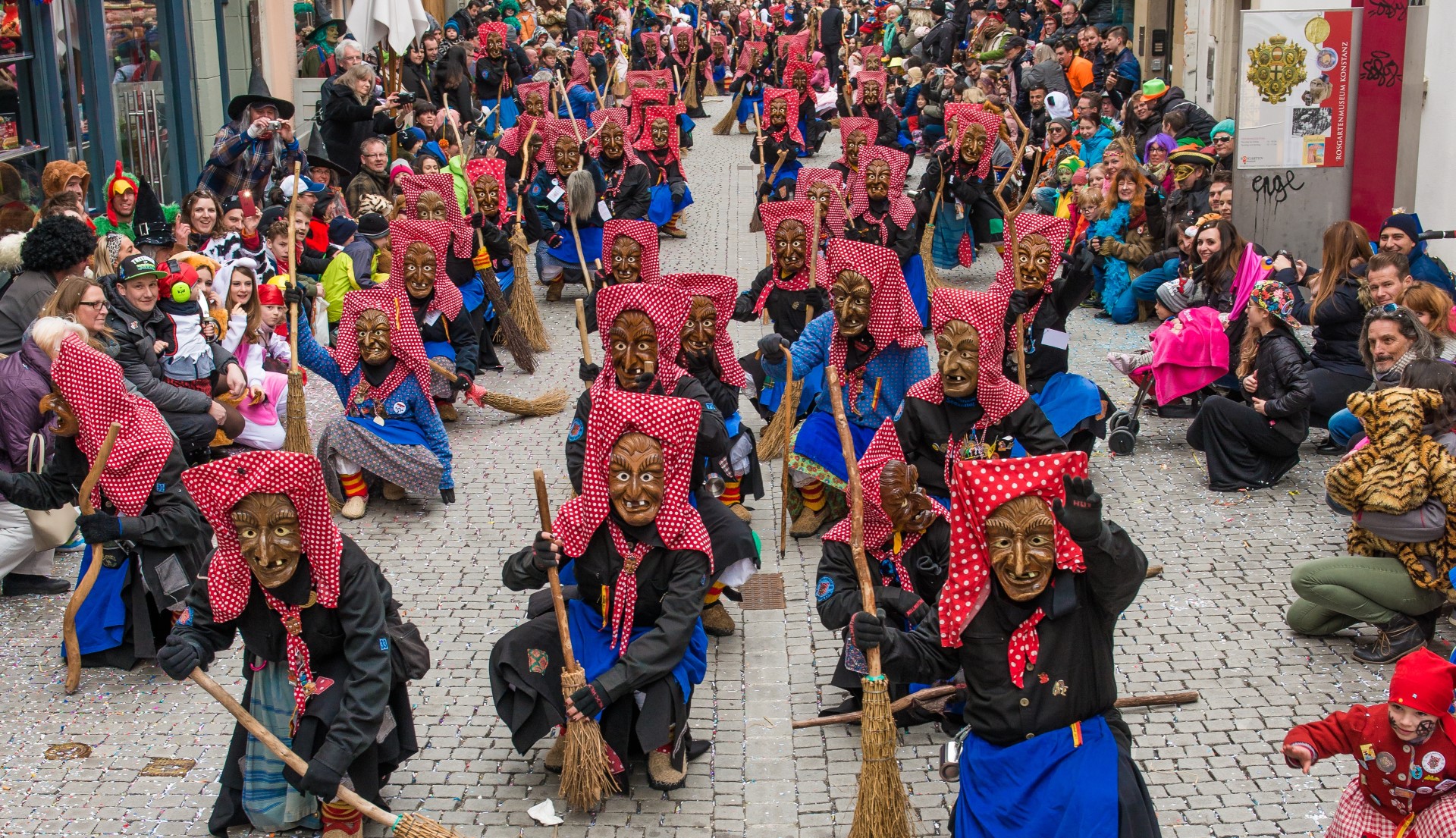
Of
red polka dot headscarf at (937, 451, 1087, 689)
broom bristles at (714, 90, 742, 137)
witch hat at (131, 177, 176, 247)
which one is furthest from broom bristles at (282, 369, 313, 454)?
broom bristles at (714, 90, 742, 137)

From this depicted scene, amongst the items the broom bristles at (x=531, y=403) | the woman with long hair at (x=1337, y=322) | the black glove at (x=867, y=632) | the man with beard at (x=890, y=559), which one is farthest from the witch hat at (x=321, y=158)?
the black glove at (x=867, y=632)

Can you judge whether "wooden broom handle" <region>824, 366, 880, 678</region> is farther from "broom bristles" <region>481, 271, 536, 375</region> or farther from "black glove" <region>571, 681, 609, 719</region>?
"broom bristles" <region>481, 271, 536, 375</region>

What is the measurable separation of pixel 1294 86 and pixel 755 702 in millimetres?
8228

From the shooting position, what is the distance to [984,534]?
5.34 meters

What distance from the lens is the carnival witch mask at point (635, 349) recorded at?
8.45 m

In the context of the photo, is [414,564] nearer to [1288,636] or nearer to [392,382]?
[392,382]

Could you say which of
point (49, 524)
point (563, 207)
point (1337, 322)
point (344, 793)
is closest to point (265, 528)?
point (344, 793)

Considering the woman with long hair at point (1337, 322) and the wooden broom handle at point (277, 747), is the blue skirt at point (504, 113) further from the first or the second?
the wooden broom handle at point (277, 747)

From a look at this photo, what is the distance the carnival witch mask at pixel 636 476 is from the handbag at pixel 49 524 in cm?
370

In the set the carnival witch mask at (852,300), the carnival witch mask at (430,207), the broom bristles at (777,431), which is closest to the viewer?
the carnival witch mask at (852,300)

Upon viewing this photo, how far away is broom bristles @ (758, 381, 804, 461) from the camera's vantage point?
10422 millimetres

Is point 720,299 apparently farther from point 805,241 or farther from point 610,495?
point 610,495

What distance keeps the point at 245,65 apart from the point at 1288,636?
54.1 ft

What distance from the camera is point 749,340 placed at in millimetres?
14148
